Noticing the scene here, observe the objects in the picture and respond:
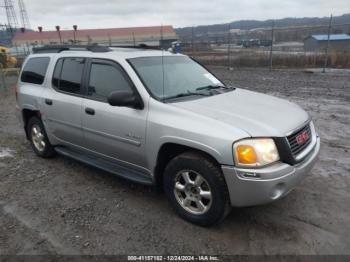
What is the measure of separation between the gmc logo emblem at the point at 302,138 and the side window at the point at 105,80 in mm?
1938

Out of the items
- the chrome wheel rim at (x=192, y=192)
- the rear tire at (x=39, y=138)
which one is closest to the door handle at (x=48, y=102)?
the rear tire at (x=39, y=138)

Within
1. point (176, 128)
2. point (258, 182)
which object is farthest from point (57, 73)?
point (258, 182)

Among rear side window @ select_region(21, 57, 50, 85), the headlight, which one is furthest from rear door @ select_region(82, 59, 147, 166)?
rear side window @ select_region(21, 57, 50, 85)

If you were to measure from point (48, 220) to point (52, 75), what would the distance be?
2325mm

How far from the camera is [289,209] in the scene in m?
3.64

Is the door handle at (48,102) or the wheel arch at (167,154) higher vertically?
the door handle at (48,102)

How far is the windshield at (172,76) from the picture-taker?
12.2 feet

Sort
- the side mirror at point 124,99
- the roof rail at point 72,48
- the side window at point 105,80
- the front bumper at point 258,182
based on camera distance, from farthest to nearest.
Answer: the roof rail at point 72,48 → the side window at point 105,80 → the side mirror at point 124,99 → the front bumper at point 258,182

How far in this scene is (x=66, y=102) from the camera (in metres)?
4.47

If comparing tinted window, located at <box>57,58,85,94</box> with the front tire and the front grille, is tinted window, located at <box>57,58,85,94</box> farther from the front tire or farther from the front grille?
the front grille

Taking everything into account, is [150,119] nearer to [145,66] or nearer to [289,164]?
[145,66]

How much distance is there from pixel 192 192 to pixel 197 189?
10 centimetres

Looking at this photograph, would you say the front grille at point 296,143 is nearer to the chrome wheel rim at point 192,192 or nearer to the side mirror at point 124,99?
the chrome wheel rim at point 192,192

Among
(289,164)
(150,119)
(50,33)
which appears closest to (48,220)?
(150,119)
